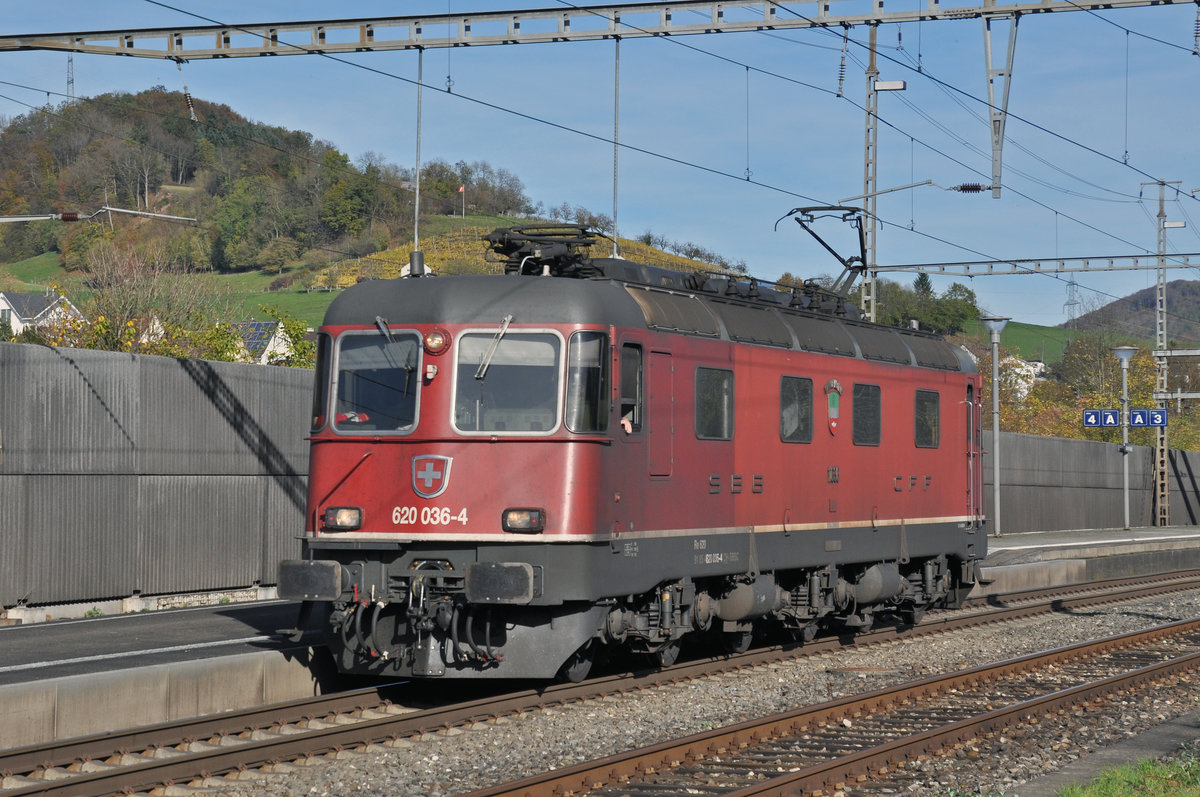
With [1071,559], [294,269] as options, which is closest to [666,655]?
[1071,559]

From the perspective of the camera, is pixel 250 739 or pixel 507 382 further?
pixel 507 382

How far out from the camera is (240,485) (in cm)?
2011

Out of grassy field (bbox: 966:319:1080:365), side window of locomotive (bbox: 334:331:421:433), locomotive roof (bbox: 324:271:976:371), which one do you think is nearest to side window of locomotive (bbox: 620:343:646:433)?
locomotive roof (bbox: 324:271:976:371)

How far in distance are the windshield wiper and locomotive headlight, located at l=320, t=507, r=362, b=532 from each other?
1588 mm

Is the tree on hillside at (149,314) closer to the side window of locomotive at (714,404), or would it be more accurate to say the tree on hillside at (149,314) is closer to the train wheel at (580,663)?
the side window of locomotive at (714,404)

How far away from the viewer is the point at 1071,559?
30000 millimetres

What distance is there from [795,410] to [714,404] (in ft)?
6.05

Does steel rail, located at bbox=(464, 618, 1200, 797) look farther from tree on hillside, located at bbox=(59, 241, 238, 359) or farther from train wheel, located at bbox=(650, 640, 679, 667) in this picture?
tree on hillside, located at bbox=(59, 241, 238, 359)

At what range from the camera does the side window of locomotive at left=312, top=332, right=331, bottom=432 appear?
40.8 feet

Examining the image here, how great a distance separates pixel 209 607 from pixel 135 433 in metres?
2.56

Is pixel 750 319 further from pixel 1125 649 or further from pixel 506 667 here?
pixel 1125 649

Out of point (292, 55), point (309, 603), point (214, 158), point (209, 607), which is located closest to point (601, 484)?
point (309, 603)

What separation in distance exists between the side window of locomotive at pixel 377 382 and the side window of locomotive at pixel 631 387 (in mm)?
1779

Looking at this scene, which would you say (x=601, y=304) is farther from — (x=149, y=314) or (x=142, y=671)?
(x=149, y=314)
